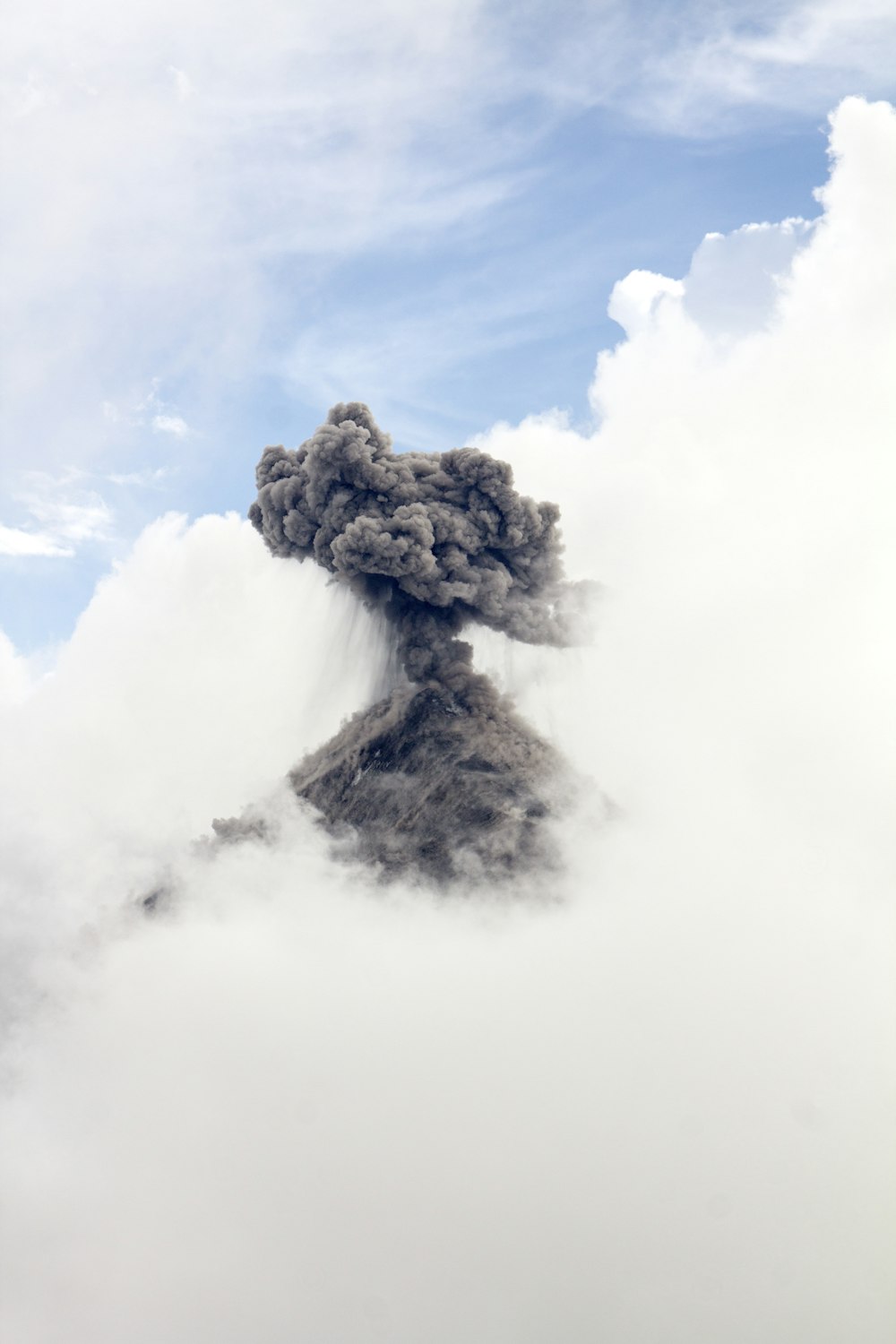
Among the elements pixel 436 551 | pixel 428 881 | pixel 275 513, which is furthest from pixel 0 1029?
pixel 436 551

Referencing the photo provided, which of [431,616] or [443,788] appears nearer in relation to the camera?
[443,788]

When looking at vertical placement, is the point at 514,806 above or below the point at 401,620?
below

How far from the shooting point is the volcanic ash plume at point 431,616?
8225cm

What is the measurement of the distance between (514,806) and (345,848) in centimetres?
1656

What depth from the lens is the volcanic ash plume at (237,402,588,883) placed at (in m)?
82.2

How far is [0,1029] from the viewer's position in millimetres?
87062

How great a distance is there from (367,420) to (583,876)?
45.8 metres

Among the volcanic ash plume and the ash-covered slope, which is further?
the ash-covered slope

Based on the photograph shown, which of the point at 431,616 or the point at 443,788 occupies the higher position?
the point at 431,616

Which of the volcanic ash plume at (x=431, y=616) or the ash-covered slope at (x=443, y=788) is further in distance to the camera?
the ash-covered slope at (x=443, y=788)

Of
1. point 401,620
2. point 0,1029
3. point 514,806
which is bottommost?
point 0,1029

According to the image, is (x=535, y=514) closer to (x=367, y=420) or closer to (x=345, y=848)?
(x=367, y=420)

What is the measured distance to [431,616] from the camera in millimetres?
87812

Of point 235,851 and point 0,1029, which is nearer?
point 0,1029
